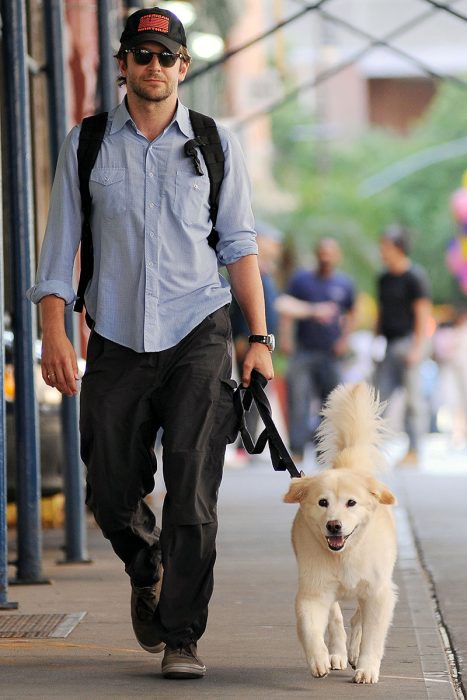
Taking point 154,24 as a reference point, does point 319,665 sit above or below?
below

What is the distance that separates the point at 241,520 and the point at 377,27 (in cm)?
11622

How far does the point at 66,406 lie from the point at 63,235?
3372 millimetres

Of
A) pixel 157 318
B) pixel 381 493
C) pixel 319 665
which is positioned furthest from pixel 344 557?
pixel 157 318

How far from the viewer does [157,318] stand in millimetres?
5520

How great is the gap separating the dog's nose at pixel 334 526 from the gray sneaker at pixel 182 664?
2.24 ft

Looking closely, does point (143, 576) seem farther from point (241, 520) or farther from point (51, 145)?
point (241, 520)

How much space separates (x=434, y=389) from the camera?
93.5 ft

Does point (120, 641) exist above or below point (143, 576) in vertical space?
below

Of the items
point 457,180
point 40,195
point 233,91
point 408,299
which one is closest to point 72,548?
point 40,195

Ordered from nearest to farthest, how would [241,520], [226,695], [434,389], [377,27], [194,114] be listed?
1. [226,695]
2. [194,114]
3. [241,520]
4. [434,389]
5. [377,27]

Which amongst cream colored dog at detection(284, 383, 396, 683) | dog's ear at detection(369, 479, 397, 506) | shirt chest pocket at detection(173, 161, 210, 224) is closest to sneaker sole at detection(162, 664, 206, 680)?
cream colored dog at detection(284, 383, 396, 683)

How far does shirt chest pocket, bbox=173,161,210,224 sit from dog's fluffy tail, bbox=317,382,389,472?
0.86 m

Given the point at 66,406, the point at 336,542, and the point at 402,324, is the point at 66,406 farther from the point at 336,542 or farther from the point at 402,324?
the point at 402,324

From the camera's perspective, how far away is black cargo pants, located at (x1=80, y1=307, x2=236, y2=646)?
5.54 meters
